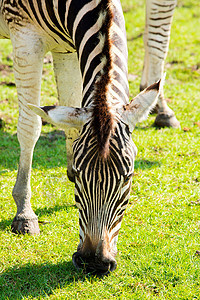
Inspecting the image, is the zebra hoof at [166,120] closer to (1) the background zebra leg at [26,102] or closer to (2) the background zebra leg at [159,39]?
(2) the background zebra leg at [159,39]

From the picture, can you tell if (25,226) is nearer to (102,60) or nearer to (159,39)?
(102,60)

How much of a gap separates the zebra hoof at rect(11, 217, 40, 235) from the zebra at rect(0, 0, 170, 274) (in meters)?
1.16

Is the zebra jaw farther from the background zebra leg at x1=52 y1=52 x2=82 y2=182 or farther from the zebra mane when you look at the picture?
the background zebra leg at x1=52 y1=52 x2=82 y2=182

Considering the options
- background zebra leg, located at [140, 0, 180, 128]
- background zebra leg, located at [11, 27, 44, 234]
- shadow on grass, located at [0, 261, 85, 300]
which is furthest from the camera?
background zebra leg, located at [140, 0, 180, 128]

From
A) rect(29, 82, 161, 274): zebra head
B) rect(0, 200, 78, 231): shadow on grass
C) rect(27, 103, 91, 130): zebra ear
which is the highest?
rect(27, 103, 91, 130): zebra ear

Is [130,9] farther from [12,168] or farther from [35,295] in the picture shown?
[35,295]

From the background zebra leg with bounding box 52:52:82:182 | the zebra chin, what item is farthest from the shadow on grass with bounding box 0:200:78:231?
the zebra chin

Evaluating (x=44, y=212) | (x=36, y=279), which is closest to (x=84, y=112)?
(x=36, y=279)

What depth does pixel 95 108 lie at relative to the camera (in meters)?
3.31

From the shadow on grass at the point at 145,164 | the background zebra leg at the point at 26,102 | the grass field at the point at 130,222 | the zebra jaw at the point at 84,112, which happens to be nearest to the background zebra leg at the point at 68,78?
the background zebra leg at the point at 26,102

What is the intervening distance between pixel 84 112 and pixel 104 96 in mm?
214

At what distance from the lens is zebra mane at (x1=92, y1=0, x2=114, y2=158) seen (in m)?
3.21

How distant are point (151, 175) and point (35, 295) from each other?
2.80 metres

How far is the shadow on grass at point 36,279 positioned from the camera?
386cm
